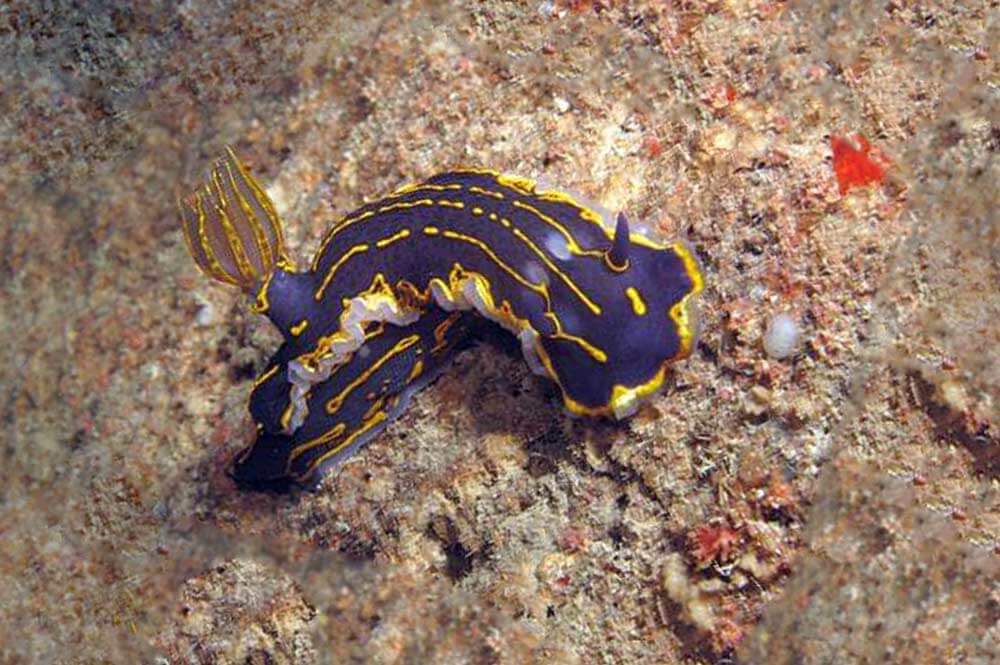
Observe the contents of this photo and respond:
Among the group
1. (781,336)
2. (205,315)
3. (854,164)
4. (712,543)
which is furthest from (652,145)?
(205,315)

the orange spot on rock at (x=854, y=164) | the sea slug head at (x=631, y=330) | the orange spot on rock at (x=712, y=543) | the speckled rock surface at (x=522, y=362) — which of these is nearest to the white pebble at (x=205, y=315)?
the speckled rock surface at (x=522, y=362)

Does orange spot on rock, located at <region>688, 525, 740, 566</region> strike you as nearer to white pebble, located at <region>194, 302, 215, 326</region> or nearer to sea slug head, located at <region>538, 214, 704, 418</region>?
sea slug head, located at <region>538, 214, 704, 418</region>

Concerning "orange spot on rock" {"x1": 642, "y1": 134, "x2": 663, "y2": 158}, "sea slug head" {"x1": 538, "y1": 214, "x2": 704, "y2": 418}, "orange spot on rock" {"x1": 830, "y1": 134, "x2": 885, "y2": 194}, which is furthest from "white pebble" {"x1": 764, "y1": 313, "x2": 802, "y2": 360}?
"orange spot on rock" {"x1": 642, "y1": 134, "x2": 663, "y2": 158}

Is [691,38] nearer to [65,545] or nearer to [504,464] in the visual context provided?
[504,464]

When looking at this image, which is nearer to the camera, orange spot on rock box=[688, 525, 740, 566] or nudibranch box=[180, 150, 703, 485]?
orange spot on rock box=[688, 525, 740, 566]

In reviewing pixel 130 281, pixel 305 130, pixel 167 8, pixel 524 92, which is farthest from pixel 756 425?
pixel 167 8

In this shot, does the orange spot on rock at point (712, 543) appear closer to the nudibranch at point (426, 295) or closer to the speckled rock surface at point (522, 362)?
the speckled rock surface at point (522, 362)
